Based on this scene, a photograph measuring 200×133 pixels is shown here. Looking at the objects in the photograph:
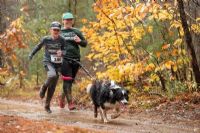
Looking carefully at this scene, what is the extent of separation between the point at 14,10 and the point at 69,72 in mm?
13669

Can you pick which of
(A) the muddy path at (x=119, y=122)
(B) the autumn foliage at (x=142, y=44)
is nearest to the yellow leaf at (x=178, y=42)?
(B) the autumn foliage at (x=142, y=44)

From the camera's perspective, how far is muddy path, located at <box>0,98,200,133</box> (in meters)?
8.38

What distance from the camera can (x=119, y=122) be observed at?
9.36 metres

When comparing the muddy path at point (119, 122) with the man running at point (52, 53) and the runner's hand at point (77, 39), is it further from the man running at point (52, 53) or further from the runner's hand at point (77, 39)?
the runner's hand at point (77, 39)

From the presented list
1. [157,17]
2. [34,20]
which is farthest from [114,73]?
[34,20]

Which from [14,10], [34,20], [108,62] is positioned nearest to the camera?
[108,62]

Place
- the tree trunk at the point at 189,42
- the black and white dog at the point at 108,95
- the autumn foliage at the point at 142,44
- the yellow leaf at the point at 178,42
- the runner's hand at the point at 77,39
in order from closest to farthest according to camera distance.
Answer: the black and white dog at the point at 108,95, the tree trunk at the point at 189,42, the runner's hand at the point at 77,39, the yellow leaf at the point at 178,42, the autumn foliage at the point at 142,44

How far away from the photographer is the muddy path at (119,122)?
27.5 feet

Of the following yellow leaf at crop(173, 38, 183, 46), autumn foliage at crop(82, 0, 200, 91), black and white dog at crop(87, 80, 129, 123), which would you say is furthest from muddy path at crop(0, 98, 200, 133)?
yellow leaf at crop(173, 38, 183, 46)

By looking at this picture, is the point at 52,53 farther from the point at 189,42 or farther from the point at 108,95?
the point at 189,42

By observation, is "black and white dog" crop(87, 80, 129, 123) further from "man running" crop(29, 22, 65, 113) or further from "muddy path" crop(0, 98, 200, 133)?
"man running" crop(29, 22, 65, 113)

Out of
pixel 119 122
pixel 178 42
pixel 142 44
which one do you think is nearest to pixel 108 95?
pixel 119 122

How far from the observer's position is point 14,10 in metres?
24.0

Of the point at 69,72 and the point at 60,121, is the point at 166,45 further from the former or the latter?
the point at 60,121
